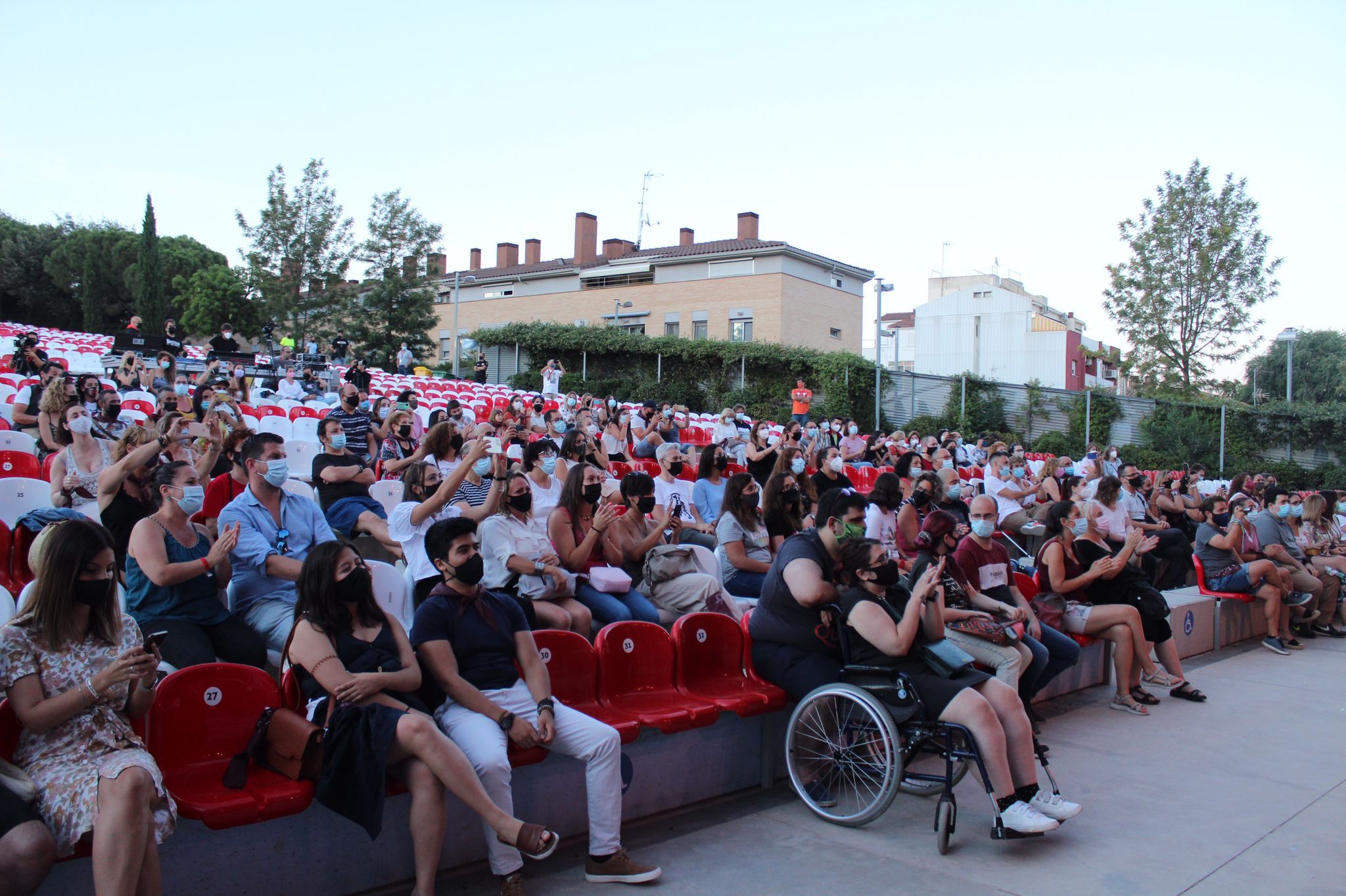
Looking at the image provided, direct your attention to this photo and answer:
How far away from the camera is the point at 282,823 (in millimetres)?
3572

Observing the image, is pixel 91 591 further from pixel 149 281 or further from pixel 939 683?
pixel 149 281

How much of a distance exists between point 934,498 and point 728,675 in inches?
127

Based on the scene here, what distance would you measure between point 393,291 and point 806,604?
35267 millimetres

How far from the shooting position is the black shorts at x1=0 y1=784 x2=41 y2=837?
287 centimetres

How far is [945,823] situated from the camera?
432cm

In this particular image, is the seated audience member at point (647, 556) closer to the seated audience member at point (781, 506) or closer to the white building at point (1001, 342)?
the seated audience member at point (781, 506)

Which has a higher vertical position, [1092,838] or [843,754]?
[843,754]

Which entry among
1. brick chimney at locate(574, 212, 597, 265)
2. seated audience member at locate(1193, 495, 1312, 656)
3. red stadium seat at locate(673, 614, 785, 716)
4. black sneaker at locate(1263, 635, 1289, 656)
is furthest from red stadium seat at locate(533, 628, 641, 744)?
brick chimney at locate(574, 212, 597, 265)

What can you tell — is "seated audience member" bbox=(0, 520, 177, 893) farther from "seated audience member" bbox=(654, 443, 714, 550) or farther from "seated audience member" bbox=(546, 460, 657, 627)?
"seated audience member" bbox=(654, 443, 714, 550)

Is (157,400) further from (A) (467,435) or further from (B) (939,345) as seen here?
(B) (939,345)

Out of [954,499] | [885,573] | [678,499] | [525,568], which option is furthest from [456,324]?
[885,573]

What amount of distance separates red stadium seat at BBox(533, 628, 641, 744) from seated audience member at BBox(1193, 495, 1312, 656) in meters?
7.50

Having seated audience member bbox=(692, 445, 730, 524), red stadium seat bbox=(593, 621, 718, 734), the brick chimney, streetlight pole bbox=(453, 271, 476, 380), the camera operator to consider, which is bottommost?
red stadium seat bbox=(593, 621, 718, 734)

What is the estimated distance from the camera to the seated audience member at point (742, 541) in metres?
6.85
